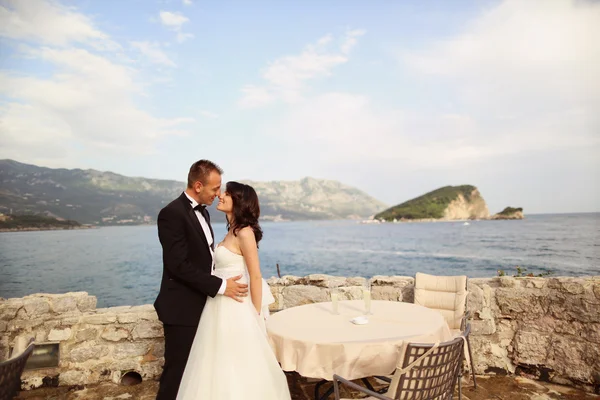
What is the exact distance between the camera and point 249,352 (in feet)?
8.63

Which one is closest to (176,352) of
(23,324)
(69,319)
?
(69,319)

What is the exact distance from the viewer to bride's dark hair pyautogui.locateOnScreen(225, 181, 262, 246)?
2.72 m

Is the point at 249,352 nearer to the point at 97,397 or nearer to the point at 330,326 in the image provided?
the point at 330,326

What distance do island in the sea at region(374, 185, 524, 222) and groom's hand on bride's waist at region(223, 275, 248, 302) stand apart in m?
118

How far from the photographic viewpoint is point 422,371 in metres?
2.03

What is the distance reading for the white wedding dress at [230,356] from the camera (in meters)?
2.54

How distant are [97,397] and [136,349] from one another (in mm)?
499

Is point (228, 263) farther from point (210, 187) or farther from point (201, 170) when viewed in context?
point (201, 170)

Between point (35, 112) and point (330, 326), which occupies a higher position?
point (35, 112)

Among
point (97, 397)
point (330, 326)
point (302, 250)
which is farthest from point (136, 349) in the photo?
point (302, 250)

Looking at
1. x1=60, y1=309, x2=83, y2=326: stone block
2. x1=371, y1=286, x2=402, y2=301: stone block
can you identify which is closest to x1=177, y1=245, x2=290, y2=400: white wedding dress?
x1=60, y1=309, x2=83, y2=326: stone block

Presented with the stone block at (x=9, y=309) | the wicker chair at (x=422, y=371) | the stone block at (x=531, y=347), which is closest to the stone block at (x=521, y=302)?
the stone block at (x=531, y=347)

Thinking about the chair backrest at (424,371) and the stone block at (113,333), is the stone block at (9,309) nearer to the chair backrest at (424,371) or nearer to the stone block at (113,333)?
the stone block at (113,333)

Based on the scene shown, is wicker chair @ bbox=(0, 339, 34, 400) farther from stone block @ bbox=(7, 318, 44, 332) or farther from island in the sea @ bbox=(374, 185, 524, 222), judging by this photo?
island in the sea @ bbox=(374, 185, 524, 222)
